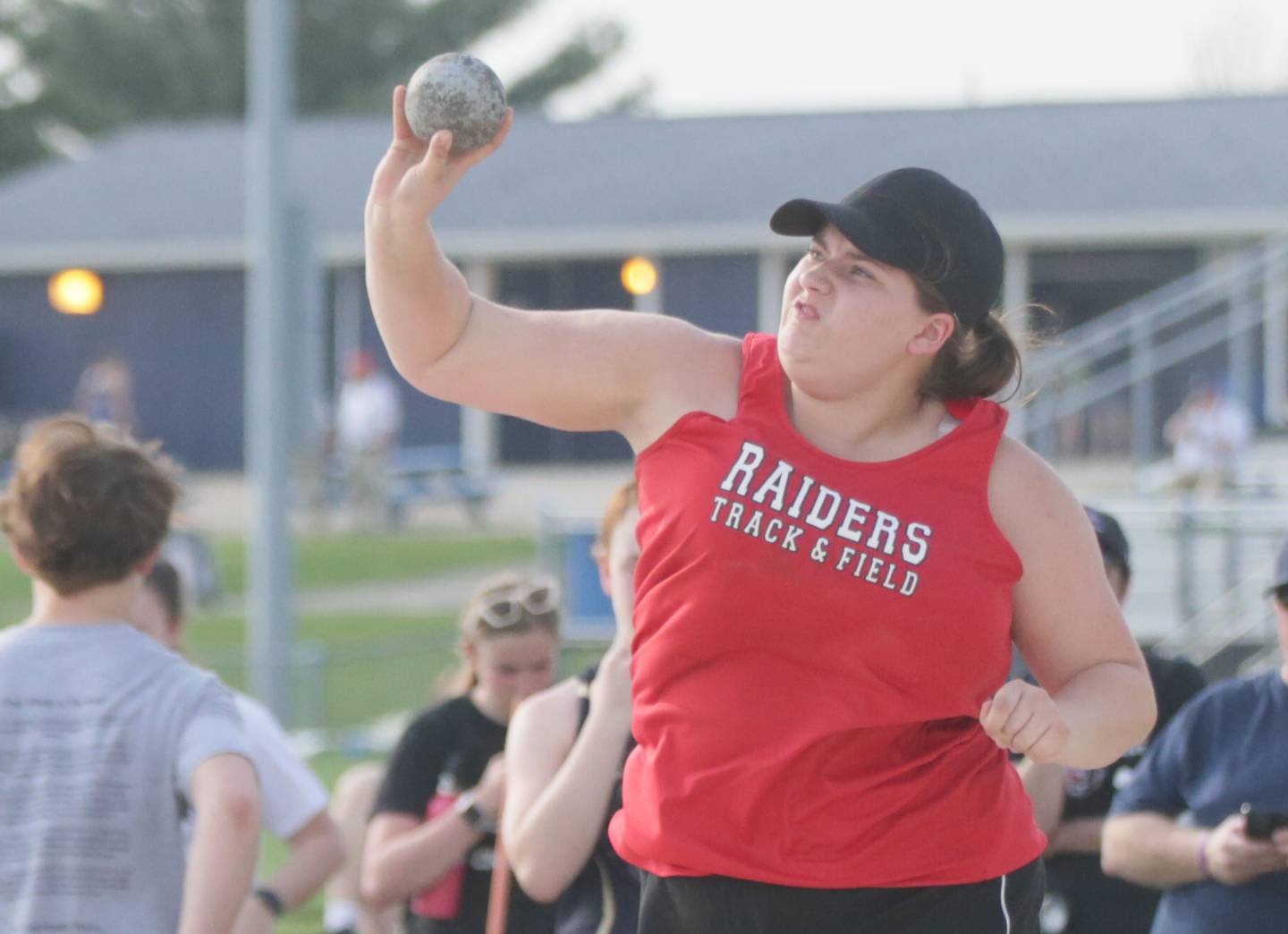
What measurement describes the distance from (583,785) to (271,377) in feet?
22.6

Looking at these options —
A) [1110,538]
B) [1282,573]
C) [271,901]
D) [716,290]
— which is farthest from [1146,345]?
[716,290]

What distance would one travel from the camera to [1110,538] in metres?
3.96

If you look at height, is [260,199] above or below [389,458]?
above

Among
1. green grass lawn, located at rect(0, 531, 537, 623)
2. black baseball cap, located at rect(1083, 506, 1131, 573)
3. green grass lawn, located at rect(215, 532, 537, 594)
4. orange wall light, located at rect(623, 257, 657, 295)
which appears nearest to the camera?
black baseball cap, located at rect(1083, 506, 1131, 573)

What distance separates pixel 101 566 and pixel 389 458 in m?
22.2

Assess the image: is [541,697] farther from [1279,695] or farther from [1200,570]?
[1200,570]

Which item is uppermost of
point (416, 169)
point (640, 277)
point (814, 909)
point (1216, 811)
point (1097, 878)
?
point (416, 169)

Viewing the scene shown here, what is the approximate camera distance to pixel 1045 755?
96.0 inches

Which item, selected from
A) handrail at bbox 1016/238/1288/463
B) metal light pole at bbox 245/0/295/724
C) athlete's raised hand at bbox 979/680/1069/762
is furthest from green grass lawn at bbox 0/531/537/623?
athlete's raised hand at bbox 979/680/1069/762

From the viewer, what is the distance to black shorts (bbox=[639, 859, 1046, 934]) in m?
2.49

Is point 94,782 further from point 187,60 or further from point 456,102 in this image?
point 187,60

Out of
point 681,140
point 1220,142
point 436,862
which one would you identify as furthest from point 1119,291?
point 436,862

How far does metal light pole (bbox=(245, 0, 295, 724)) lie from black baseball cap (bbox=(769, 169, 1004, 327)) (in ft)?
24.2

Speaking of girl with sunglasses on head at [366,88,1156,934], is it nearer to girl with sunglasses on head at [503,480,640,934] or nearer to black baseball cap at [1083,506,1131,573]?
girl with sunglasses on head at [503,480,640,934]
